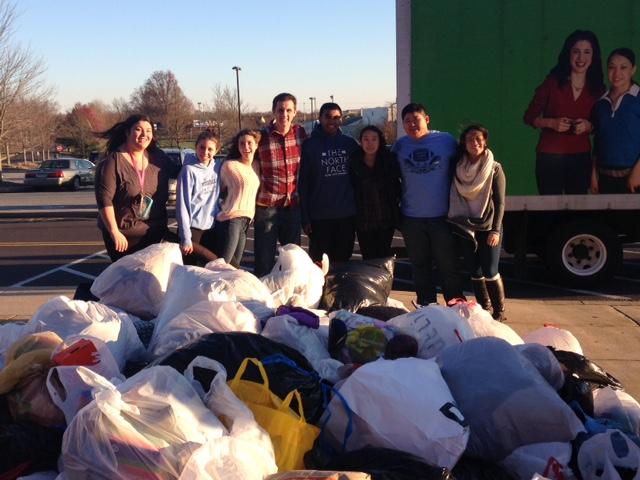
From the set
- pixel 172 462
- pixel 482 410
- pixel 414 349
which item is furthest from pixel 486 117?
pixel 172 462

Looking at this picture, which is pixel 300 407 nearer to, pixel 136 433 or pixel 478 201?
pixel 136 433

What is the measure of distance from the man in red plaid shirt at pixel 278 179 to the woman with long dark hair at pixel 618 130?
3367mm

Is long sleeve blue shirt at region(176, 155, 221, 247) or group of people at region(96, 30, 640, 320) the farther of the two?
long sleeve blue shirt at region(176, 155, 221, 247)

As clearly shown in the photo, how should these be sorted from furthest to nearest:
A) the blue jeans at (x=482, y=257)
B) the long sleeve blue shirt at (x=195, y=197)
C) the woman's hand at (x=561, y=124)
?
the woman's hand at (x=561, y=124) < the blue jeans at (x=482, y=257) < the long sleeve blue shirt at (x=195, y=197)

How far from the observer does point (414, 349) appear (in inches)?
135

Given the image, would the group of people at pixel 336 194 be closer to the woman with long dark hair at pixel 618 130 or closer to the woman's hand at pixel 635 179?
the woman with long dark hair at pixel 618 130

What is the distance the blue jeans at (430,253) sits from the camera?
17.8 ft

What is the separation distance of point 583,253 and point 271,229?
158 inches

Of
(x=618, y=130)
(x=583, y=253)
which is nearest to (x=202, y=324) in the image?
(x=618, y=130)

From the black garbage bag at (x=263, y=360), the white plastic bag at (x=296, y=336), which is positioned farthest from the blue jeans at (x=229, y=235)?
the black garbage bag at (x=263, y=360)

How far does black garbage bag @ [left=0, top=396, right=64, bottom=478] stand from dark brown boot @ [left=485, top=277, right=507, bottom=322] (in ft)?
13.1

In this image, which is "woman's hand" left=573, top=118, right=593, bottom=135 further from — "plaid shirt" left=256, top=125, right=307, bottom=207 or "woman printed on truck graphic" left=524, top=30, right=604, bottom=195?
"plaid shirt" left=256, top=125, right=307, bottom=207

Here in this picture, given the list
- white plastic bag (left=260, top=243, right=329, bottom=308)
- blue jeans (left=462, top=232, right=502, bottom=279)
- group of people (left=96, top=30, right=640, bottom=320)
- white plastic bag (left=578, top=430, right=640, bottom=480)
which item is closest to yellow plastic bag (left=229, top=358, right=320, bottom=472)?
white plastic bag (left=578, top=430, right=640, bottom=480)

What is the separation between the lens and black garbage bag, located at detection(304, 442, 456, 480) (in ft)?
7.85
